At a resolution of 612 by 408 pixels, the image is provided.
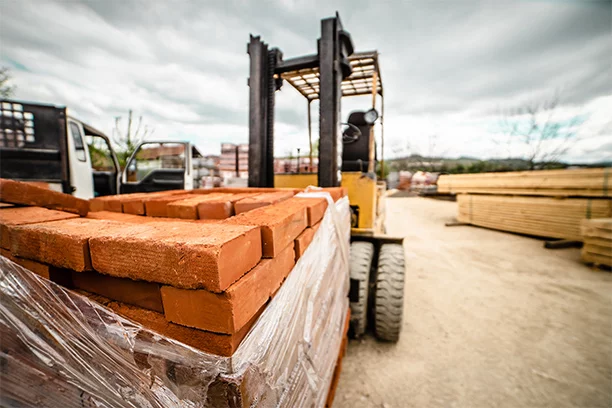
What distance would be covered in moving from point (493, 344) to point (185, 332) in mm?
3489

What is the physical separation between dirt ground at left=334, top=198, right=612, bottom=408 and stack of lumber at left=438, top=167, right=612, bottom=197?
268cm

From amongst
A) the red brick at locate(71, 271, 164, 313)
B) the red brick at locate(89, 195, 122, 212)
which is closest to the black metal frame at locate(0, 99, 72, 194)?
the red brick at locate(89, 195, 122, 212)

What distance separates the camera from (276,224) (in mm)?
941

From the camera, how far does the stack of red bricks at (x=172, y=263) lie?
27.0 inches

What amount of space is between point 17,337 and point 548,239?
10.5m

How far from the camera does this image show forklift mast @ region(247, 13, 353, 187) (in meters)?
2.72

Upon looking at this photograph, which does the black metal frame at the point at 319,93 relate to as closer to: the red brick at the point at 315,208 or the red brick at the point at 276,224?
the red brick at the point at 315,208

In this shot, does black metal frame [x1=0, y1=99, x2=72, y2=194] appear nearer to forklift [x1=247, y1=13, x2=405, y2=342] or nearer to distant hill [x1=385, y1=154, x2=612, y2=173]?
forklift [x1=247, y1=13, x2=405, y2=342]

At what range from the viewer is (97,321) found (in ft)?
2.69

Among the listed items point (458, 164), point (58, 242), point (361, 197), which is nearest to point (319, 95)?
point (361, 197)

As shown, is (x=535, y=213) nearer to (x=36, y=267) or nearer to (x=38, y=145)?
(x=36, y=267)

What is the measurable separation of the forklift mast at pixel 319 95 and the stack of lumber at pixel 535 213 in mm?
7628

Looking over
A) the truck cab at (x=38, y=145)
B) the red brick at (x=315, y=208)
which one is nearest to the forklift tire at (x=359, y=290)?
the red brick at (x=315, y=208)

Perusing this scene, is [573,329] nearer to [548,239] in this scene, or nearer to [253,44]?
[253,44]
